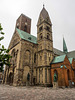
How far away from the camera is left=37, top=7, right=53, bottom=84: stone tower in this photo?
78.3 ft

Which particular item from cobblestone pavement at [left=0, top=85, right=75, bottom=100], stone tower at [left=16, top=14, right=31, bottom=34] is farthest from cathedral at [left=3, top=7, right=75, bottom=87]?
stone tower at [left=16, top=14, right=31, bottom=34]

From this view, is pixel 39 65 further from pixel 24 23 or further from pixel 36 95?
Answer: pixel 24 23

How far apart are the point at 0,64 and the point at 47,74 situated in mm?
18981

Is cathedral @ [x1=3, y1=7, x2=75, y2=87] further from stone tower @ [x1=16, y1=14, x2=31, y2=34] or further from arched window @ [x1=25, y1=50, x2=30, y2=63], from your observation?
stone tower @ [x1=16, y1=14, x2=31, y2=34]

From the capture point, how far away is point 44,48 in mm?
26781

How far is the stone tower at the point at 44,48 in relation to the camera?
78.3ft

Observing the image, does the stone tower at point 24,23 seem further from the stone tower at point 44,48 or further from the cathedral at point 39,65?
the cathedral at point 39,65

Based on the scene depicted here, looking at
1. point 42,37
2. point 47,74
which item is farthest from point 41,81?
point 42,37

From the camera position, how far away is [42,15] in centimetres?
3338

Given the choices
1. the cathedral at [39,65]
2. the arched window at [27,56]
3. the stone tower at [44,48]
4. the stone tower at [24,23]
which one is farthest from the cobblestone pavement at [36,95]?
the stone tower at [24,23]

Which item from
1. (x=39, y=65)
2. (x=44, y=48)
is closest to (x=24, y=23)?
(x=44, y=48)

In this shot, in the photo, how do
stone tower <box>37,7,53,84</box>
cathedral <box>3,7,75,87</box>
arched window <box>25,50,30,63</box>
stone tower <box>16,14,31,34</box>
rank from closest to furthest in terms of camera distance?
cathedral <box>3,7,75,87</box> → stone tower <box>37,7,53,84</box> → arched window <box>25,50,30,63</box> → stone tower <box>16,14,31,34</box>

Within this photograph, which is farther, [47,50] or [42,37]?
[42,37]

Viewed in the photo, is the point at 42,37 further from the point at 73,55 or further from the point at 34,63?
the point at 73,55
